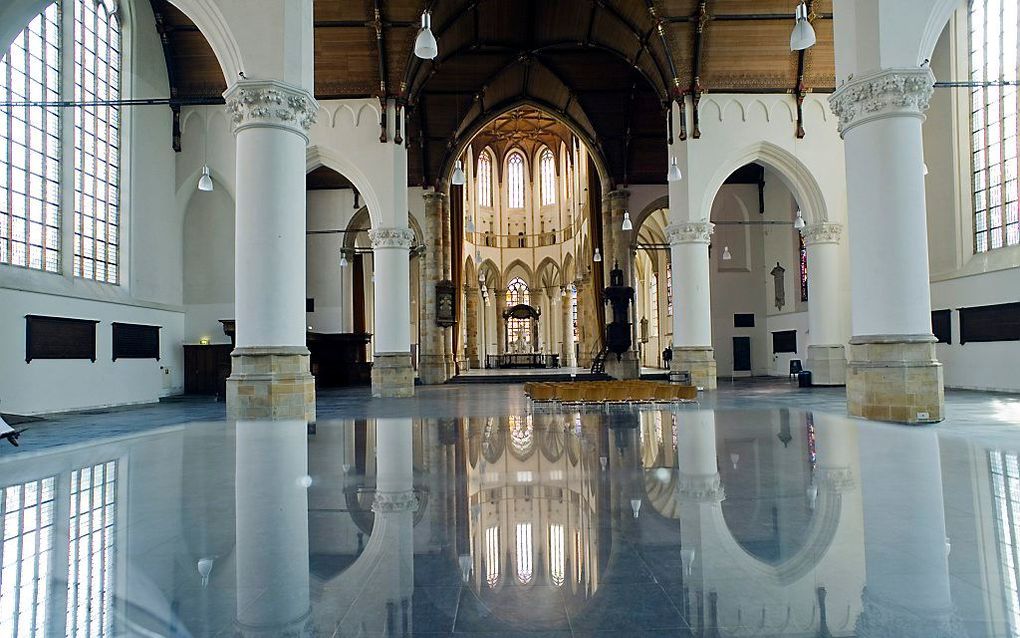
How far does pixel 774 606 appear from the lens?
302 centimetres

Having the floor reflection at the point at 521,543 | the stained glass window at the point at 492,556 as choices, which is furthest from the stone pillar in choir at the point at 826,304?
the stained glass window at the point at 492,556

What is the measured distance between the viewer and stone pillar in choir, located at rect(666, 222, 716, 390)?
67.0 ft

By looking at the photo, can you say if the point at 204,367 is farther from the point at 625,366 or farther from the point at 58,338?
the point at 625,366

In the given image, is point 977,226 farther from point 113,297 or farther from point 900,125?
point 113,297

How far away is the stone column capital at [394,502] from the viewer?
501cm

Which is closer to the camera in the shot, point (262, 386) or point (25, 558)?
point (25, 558)

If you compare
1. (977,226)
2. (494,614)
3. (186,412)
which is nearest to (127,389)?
(186,412)

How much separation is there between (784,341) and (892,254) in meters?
19.6

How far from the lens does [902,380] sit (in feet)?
35.0

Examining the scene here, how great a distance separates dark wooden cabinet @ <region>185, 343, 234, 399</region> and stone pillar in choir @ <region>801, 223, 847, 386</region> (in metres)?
19.1

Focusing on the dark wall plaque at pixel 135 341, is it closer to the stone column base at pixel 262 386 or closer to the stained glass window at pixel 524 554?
the stone column base at pixel 262 386

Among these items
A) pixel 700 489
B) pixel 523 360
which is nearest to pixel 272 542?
pixel 700 489

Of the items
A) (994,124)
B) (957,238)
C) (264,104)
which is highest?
(994,124)

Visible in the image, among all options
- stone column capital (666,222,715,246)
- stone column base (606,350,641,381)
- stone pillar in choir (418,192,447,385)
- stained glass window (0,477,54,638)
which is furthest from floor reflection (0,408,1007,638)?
stone pillar in choir (418,192,447,385)
